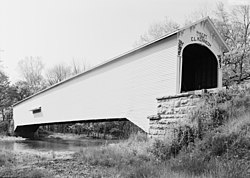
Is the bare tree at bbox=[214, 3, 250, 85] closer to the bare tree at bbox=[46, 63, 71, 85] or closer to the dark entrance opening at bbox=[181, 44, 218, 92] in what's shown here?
the dark entrance opening at bbox=[181, 44, 218, 92]

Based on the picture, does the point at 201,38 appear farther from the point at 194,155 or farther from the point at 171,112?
the point at 194,155

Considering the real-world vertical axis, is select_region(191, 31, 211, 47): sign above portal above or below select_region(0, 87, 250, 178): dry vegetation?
above

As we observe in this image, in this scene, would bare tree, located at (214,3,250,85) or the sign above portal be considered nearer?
the sign above portal

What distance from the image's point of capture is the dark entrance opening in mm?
10242

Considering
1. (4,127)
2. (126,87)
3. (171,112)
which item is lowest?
(4,127)

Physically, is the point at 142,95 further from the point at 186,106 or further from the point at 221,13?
the point at 221,13

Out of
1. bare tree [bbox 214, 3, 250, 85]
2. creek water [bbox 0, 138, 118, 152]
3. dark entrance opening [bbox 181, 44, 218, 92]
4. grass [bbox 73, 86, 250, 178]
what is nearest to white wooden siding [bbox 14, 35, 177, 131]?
Result: creek water [bbox 0, 138, 118, 152]

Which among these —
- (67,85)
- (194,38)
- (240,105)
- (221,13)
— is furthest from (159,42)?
(221,13)

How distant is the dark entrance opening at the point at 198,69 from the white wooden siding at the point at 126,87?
2.09m

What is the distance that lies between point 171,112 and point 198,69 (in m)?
4.73

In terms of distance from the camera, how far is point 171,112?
23.0 ft

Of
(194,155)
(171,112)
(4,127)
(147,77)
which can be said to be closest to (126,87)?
(147,77)

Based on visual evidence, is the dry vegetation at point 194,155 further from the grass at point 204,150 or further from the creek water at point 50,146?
the creek water at point 50,146

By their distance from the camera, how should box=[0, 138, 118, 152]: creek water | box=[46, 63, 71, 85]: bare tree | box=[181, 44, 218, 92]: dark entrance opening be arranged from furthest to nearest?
1. box=[46, 63, 71, 85]: bare tree
2. box=[0, 138, 118, 152]: creek water
3. box=[181, 44, 218, 92]: dark entrance opening
